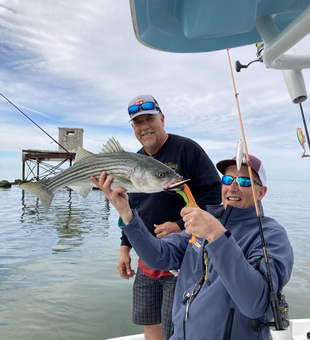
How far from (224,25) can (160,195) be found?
86.4 inches

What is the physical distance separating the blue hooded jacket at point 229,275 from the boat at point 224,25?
103cm

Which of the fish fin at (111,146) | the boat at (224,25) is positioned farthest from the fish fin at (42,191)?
the boat at (224,25)

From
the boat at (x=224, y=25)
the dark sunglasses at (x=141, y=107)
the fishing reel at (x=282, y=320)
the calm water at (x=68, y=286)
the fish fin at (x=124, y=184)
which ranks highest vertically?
the dark sunglasses at (x=141, y=107)

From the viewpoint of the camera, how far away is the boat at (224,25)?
4.00 feet

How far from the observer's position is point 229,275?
66.0 inches

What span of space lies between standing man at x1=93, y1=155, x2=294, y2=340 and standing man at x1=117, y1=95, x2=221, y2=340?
55cm

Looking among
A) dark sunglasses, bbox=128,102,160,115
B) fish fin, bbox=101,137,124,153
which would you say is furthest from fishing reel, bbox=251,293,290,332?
dark sunglasses, bbox=128,102,160,115

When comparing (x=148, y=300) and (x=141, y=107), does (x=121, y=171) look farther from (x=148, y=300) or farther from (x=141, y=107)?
(x=148, y=300)

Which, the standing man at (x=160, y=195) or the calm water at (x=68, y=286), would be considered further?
the calm water at (x=68, y=286)

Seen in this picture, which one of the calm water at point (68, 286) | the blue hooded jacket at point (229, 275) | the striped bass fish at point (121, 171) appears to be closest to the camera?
the blue hooded jacket at point (229, 275)

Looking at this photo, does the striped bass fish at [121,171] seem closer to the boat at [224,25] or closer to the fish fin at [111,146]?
the fish fin at [111,146]

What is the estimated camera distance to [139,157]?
2.60 metres

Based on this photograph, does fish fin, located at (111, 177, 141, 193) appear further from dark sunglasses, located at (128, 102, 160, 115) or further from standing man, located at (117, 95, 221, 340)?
dark sunglasses, located at (128, 102, 160, 115)

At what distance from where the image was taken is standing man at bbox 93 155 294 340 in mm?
1700
